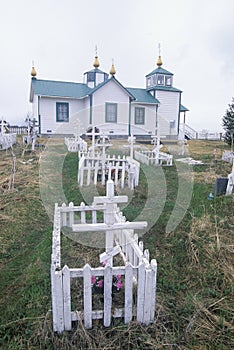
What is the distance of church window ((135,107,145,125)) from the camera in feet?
71.0

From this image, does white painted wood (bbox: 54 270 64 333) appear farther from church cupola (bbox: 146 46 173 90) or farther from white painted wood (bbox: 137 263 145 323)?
church cupola (bbox: 146 46 173 90)

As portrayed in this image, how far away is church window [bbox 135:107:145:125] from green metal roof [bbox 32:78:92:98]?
4139mm

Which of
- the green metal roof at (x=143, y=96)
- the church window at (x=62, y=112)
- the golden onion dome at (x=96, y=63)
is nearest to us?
the church window at (x=62, y=112)

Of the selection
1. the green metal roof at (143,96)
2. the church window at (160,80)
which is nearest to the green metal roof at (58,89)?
the green metal roof at (143,96)

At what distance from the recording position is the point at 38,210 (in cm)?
527

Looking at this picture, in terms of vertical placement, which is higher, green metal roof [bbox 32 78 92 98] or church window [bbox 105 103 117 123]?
green metal roof [bbox 32 78 92 98]

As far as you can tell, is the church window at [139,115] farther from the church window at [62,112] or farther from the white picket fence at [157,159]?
the white picket fence at [157,159]

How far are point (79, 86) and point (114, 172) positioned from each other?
53.4 ft

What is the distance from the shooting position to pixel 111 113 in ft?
67.1

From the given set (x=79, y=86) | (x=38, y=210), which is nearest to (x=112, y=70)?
(x=79, y=86)

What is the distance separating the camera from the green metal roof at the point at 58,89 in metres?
19.6

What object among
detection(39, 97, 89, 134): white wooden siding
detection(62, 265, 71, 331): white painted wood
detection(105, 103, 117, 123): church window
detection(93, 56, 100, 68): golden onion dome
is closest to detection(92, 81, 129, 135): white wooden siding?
detection(105, 103, 117, 123): church window

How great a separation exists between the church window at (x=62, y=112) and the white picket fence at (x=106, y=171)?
526 inches

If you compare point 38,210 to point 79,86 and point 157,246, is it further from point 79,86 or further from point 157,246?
point 79,86
